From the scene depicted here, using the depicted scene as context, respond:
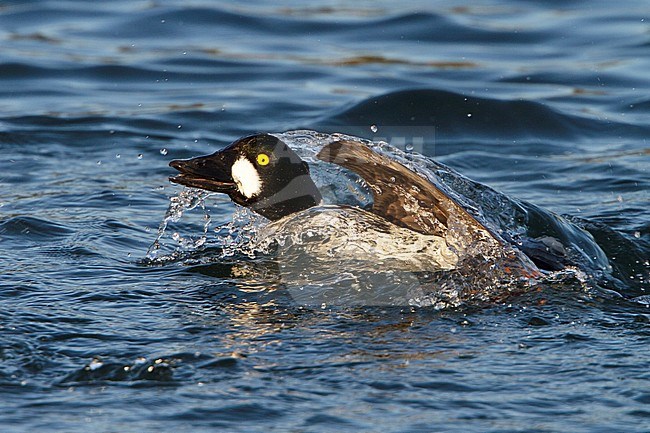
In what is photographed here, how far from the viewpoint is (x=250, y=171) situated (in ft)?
18.4

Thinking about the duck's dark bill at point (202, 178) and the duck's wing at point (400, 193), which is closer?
the duck's wing at point (400, 193)

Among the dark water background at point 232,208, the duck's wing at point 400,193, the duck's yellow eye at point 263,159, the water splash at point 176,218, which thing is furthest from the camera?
the water splash at point 176,218

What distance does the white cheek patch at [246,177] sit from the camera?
18.4ft

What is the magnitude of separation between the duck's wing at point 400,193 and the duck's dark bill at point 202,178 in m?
0.51

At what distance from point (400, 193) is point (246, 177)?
2.51 ft

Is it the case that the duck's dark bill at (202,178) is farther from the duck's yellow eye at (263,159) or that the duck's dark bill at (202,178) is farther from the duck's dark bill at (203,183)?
the duck's yellow eye at (263,159)

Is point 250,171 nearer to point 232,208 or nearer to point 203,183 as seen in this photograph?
point 203,183

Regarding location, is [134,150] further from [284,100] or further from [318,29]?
[318,29]

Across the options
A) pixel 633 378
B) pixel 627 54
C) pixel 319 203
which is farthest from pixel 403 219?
pixel 627 54

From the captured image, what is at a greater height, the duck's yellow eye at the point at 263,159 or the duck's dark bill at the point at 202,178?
the duck's yellow eye at the point at 263,159

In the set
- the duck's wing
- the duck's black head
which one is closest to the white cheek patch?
the duck's black head

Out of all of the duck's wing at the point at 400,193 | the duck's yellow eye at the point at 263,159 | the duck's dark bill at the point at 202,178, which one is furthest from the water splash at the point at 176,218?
the duck's wing at the point at 400,193

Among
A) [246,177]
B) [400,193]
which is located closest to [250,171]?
[246,177]

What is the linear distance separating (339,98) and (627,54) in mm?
3245
